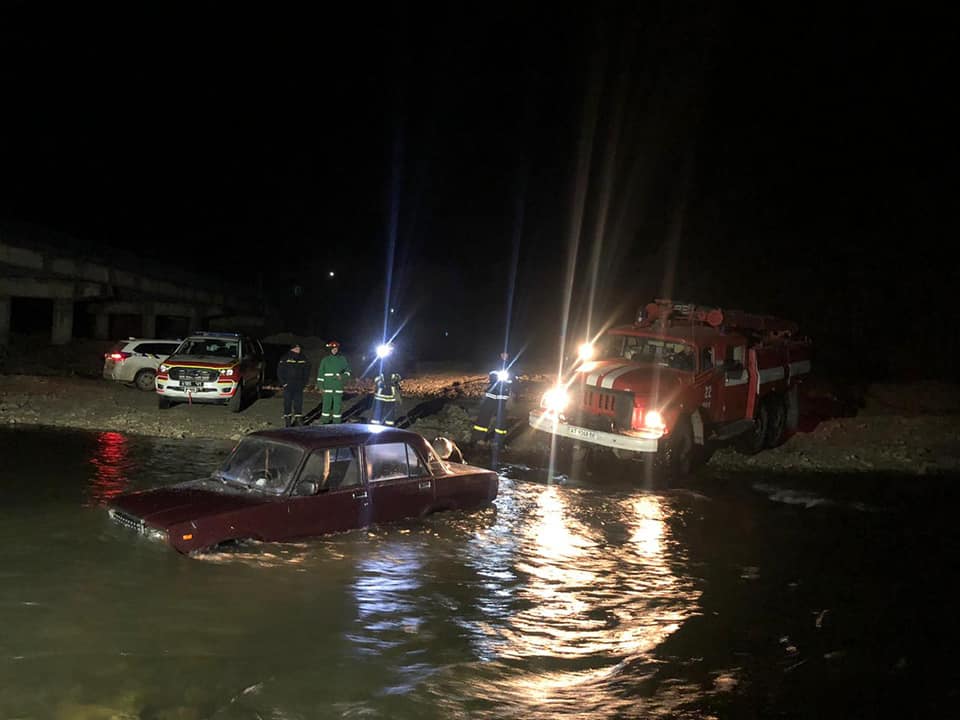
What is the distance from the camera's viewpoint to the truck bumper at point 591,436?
42.9 ft

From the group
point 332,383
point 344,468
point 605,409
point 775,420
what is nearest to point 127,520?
point 344,468

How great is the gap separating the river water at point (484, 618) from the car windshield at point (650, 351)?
3457mm

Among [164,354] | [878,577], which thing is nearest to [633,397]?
[878,577]

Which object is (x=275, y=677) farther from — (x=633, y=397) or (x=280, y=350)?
(x=280, y=350)

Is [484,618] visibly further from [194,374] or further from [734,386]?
[194,374]

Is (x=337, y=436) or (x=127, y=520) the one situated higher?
(x=337, y=436)

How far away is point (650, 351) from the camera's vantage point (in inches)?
573

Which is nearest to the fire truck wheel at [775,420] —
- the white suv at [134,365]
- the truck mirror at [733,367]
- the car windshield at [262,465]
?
the truck mirror at [733,367]

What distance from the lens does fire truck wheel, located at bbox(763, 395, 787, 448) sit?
17.0 metres

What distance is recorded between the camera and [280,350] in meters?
37.3

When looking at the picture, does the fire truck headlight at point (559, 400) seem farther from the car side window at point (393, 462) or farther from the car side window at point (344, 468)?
the car side window at point (344, 468)

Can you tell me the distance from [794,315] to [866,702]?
3038cm

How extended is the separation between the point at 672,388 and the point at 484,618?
7185 mm

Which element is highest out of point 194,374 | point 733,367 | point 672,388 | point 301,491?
point 733,367
